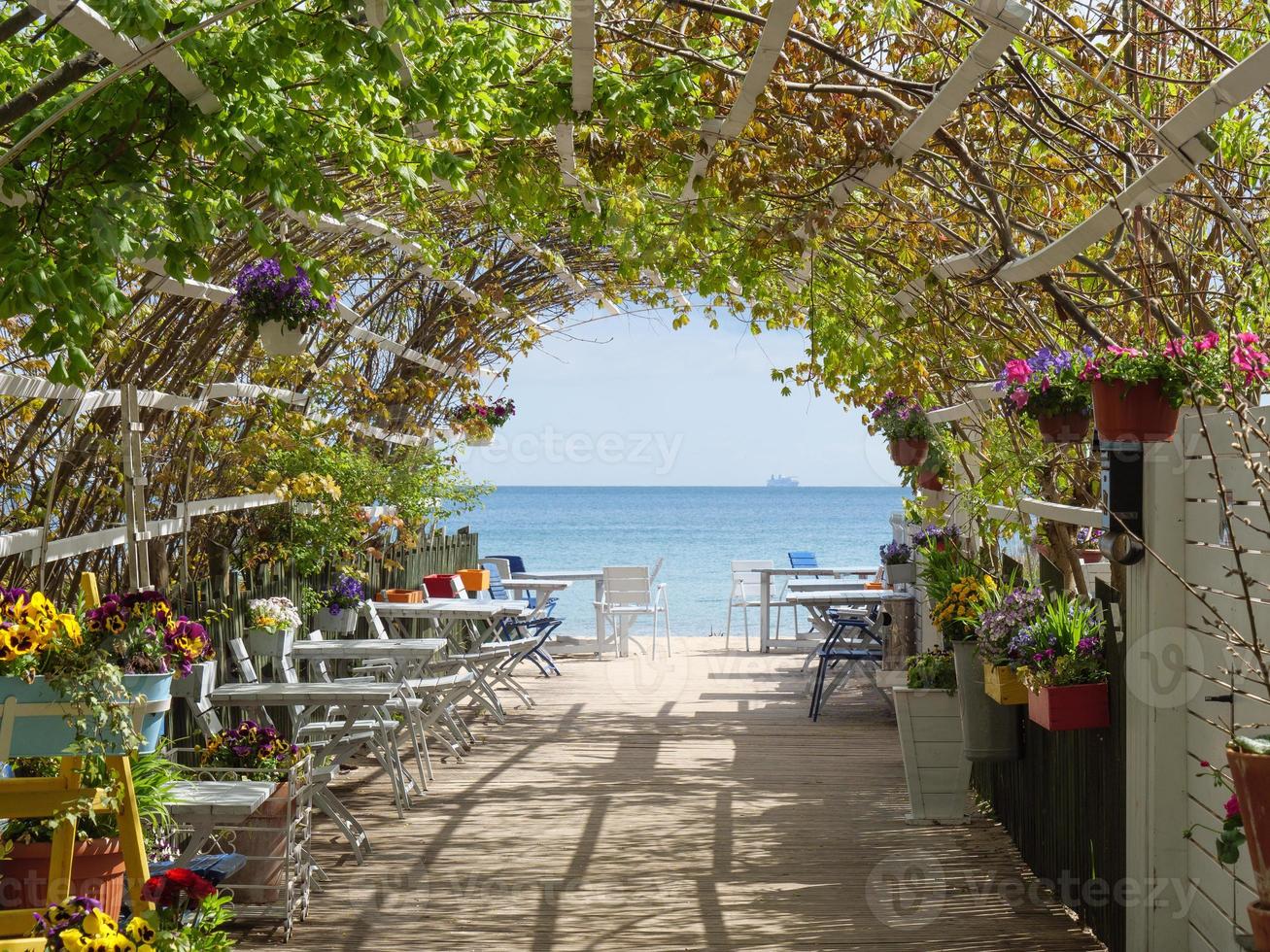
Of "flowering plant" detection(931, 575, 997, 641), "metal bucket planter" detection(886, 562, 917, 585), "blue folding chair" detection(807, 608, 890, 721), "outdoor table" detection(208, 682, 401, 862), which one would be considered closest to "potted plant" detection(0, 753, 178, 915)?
"outdoor table" detection(208, 682, 401, 862)

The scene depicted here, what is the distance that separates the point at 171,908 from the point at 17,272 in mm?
1454

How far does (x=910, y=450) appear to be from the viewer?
7504 mm

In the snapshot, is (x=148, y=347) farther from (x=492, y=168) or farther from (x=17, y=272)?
(x=17, y=272)


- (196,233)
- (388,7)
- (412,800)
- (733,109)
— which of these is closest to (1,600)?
(196,233)

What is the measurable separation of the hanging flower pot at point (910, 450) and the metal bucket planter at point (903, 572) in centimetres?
154

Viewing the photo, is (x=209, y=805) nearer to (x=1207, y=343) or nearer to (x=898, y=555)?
(x=1207, y=343)

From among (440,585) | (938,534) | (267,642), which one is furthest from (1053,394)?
(440,585)

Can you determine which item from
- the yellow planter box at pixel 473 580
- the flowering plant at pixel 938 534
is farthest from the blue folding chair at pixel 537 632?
the flowering plant at pixel 938 534

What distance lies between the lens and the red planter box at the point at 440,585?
390 inches

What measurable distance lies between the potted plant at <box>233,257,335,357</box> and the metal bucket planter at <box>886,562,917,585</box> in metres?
4.74

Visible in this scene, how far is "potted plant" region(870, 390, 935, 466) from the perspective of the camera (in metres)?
7.41

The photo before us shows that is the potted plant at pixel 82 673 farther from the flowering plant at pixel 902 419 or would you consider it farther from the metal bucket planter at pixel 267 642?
the flowering plant at pixel 902 419

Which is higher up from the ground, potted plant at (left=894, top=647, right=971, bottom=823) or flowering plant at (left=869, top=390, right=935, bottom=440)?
flowering plant at (left=869, top=390, right=935, bottom=440)

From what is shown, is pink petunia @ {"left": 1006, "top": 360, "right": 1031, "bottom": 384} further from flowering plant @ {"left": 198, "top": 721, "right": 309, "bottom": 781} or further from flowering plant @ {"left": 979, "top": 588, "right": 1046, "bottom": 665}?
flowering plant @ {"left": 198, "top": 721, "right": 309, "bottom": 781}
